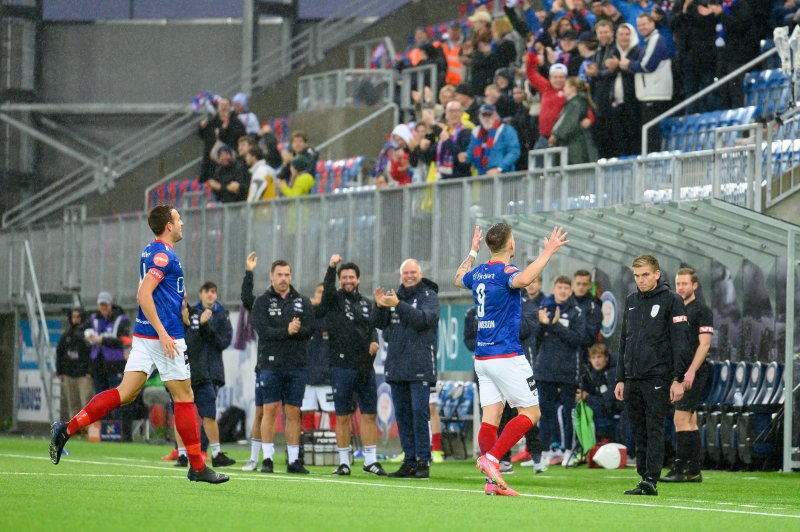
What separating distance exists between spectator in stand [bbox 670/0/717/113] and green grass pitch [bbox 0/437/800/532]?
6.84m

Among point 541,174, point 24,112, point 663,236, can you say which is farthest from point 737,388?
point 24,112

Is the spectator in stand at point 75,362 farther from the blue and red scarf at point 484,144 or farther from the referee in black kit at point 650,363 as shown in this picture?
the referee in black kit at point 650,363

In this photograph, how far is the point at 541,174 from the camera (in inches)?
785

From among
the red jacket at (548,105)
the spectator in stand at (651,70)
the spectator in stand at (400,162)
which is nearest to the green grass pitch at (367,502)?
the spectator in stand at (651,70)

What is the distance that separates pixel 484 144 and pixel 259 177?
20.3 ft

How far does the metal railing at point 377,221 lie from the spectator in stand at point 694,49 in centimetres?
253

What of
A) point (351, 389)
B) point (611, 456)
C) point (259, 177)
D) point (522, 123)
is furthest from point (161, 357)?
point (259, 177)

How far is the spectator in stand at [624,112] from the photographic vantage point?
2147 cm

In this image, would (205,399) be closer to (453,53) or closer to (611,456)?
(611,456)

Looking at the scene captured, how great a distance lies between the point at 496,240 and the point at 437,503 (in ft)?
7.68

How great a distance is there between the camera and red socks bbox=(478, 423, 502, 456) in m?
12.6

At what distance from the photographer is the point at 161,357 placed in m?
12.3

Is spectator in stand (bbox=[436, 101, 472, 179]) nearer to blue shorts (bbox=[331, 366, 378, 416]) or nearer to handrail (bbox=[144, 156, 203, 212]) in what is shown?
blue shorts (bbox=[331, 366, 378, 416])

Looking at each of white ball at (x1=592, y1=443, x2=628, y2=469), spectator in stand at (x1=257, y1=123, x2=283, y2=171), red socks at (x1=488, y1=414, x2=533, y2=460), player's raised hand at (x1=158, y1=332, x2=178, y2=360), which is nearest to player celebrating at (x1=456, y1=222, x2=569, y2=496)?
red socks at (x1=488, y1=414, x2=533, y2=460)
